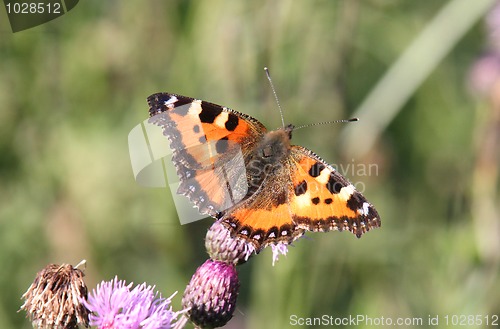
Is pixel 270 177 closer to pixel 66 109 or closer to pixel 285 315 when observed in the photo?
pixel 285 315

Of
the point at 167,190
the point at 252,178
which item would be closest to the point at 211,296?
the point at 252,178

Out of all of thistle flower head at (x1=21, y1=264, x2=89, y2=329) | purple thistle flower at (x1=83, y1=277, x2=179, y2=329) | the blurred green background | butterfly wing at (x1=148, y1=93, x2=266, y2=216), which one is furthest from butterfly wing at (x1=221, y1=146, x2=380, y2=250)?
the blurred green background

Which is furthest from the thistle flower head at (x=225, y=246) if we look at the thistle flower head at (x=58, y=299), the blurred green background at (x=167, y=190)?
the blurred green background at (x=167, y=190)

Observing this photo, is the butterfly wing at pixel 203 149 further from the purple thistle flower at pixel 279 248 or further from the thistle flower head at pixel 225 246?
the purple thistle flower at pixel 279 248

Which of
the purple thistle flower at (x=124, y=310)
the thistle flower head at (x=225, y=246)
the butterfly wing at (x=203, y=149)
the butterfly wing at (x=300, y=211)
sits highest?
the butterfly wing at (x=203, y=149)
